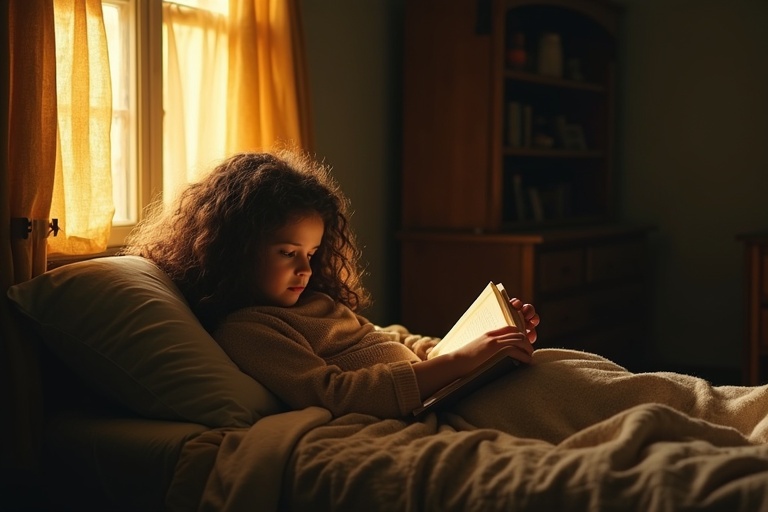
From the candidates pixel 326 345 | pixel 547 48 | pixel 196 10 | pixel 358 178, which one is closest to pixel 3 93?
pixel 326 345

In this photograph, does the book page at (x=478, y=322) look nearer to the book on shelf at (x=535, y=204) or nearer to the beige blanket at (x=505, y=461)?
the beige blanket at (x=505, y=461)

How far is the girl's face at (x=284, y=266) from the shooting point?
1.70m

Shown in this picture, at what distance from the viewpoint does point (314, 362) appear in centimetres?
158

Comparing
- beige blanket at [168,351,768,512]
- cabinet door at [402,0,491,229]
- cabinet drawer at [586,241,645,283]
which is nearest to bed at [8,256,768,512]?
beige blanket at [168,351,768,512]

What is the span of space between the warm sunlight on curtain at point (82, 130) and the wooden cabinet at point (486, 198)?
1500 millimetres

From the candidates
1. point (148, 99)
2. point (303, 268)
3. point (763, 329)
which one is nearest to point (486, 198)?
point (763, 329)

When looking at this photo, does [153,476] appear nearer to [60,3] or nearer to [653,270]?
[60,3]

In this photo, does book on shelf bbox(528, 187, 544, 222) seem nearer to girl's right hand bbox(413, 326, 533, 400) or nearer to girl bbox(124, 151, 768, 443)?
girl bbox(124, 151, 768, 443)

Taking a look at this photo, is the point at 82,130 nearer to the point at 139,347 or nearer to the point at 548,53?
the point at 139,347

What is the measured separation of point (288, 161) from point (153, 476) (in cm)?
75

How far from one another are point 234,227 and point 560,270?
76.5 inches

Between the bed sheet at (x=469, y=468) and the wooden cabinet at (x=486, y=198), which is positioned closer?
the bed sheet at (x=469, y=468)

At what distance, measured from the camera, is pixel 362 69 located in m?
3.45

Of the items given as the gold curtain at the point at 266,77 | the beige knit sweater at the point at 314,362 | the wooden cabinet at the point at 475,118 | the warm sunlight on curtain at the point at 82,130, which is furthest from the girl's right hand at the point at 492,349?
the wooden cabinet at the point at 475,118
